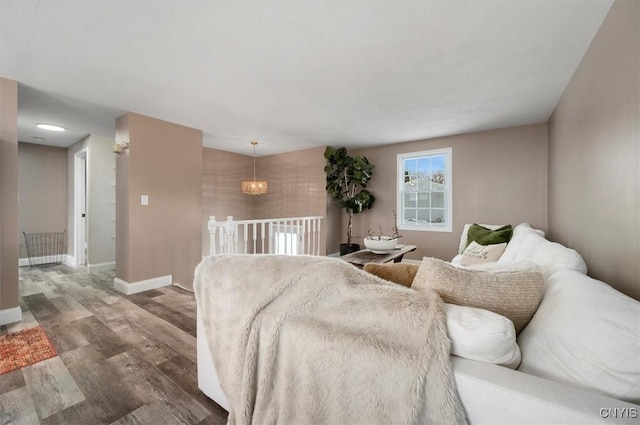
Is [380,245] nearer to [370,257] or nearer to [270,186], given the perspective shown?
[370,257]

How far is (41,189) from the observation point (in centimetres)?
490

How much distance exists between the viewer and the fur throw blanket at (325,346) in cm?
74

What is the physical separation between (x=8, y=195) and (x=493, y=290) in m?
3.87

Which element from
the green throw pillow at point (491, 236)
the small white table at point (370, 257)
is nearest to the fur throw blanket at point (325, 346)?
the small white table at point (370, 257)

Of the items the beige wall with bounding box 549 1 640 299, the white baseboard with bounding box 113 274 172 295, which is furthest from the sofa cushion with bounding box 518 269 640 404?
the white baseboard with bounding box 113 274 172 295

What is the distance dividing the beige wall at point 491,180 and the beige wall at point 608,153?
4.67ft

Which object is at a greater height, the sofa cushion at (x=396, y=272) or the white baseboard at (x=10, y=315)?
the sofa cushion at (x=396, y=272)

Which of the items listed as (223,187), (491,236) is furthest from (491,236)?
(223,187)

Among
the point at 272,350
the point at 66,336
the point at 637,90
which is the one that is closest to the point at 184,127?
the point at 66,336

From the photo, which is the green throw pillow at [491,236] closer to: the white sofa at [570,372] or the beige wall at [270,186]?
the white sofa at [570,372]

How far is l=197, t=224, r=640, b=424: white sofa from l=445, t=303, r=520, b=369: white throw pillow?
27 millimetres

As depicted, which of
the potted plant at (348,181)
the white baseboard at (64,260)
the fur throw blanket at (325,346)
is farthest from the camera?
the potted plant at (348,181)

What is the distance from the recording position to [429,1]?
150 centimetres

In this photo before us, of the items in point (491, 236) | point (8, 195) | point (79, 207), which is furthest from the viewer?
point (79, 207)
